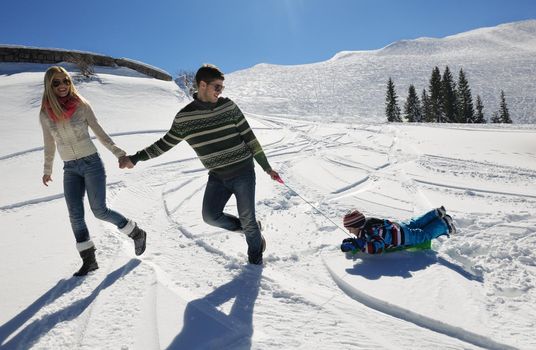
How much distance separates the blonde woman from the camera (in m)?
3.11

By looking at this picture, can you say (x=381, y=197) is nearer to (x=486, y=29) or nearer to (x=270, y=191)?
Answer: (x=270, y=191)

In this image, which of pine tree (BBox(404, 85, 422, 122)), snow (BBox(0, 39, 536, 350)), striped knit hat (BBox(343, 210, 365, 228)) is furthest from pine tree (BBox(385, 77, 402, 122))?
striped knit hat (BBox(343, 210, 365, 228))

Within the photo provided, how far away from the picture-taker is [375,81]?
204 feet

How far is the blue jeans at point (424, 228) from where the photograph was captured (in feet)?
11.4

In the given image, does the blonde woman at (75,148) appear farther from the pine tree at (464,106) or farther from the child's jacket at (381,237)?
the pine tree at (464,106)

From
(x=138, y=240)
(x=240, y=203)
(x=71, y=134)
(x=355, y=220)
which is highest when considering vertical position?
(x=71, y=134)

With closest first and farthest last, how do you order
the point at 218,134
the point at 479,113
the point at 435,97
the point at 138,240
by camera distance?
the point at 218,134, the point at 138,240, the point at 435,97, the point at 479,113

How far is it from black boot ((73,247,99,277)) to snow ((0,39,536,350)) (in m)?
0.11

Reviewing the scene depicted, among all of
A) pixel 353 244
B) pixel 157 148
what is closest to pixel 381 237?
pixel 353 244

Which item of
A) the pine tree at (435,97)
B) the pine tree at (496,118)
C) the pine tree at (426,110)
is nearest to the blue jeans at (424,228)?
the pine tree at (435,97)

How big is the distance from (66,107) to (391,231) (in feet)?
10.5

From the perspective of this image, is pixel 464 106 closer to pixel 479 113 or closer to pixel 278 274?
pixel 479 113

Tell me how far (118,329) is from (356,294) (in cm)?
176

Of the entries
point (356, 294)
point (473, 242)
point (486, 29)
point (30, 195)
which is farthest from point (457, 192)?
point (486, 29)
